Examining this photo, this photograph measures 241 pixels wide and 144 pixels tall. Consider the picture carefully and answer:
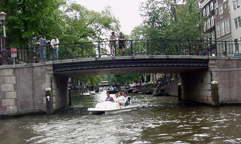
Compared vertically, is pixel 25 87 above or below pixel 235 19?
below

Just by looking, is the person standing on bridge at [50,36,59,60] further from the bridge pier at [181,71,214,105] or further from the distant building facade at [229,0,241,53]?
the distant building facade at [229,0,241,53]

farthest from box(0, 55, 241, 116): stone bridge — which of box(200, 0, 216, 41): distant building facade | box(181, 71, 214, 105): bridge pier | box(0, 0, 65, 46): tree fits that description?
box(200, 0, 216, 41): distant building facade

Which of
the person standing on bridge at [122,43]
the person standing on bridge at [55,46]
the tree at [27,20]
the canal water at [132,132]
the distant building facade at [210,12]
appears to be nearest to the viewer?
the canal water at [132,132]

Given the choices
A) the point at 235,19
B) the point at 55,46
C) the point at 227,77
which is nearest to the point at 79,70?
the point at 55,46

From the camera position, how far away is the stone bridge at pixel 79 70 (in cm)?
1728

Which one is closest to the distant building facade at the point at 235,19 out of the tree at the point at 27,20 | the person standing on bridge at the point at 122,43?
the person standing on bridge at the point at 122,43

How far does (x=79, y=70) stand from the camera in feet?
61.8

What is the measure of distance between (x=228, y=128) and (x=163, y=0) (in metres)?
28.0

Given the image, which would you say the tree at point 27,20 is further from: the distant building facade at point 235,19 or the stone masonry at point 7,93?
the distant building facade at point 235,19

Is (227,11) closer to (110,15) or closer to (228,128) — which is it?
(110,15)

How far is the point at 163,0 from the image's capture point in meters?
36.6

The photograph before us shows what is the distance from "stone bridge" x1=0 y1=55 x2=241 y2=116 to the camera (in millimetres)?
17281

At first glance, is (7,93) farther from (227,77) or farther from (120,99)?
(227,77)

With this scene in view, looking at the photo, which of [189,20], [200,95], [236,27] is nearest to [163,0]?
[189,20]
